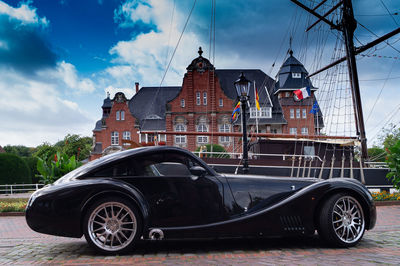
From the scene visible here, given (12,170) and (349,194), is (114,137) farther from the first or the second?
(349,194)

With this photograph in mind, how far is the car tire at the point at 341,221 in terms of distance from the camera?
13.1ft

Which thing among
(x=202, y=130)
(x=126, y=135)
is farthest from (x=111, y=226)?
(x=126, y=135)

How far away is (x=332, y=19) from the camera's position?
19578 millimetres

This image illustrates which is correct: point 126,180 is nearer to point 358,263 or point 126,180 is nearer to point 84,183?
point 84,183

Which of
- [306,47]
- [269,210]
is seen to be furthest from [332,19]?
[269,210]

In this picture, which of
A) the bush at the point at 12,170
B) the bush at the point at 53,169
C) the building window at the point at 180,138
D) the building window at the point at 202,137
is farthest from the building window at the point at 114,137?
the bush at the point at 53,169

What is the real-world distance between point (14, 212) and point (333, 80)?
18.8m

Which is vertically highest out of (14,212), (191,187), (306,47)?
(306,47)

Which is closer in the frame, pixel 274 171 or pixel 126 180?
pixel 126 180

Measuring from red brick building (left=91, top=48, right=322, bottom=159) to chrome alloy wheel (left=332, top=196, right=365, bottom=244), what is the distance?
111ft

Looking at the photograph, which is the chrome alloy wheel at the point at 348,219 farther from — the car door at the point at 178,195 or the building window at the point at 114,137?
the building window at the point at 114,137

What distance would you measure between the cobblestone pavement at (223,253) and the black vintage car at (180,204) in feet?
0.73

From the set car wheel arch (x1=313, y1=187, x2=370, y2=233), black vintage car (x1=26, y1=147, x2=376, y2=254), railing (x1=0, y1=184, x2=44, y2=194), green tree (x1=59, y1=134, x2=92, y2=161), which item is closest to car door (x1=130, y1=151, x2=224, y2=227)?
black vintage car (x1=26, y1=147, x2=376, y2=254)

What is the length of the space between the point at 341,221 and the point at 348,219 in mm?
109
